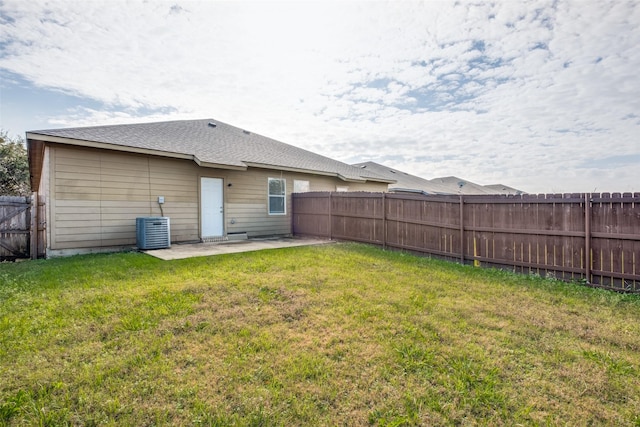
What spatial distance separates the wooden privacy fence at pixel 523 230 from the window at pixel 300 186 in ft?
11.6

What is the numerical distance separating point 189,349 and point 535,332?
362cm

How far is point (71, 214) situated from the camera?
23.7 feet

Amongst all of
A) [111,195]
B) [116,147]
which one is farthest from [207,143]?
[111,195]

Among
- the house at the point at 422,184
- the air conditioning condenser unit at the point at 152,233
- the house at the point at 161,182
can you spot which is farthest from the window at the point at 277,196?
the house at the point at 422,184

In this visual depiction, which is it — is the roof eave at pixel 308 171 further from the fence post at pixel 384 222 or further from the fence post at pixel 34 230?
the fence post at pixel 34 230

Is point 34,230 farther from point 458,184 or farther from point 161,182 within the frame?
point 458,184

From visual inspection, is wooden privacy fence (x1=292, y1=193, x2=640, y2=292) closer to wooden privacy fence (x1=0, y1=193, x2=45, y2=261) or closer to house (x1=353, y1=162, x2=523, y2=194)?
wooden privacy fence (x1=0, y1=193, x2=45, y2=261)

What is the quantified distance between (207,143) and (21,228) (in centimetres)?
533

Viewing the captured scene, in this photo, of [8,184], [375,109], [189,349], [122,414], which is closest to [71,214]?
[189,349]

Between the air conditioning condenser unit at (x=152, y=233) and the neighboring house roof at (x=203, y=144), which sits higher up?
the neighboring house roof at (x=203, y=144)

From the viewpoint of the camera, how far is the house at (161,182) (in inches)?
281

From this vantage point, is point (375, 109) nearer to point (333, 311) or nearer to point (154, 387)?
point (333, 311)

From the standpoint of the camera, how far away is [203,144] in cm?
1006

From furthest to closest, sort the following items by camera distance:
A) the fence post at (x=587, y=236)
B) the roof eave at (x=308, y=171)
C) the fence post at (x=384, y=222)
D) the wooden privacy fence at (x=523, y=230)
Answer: the roof eave at (x=308, y=171), the fence post at (x=384, y=222), the fence post at (x=587, y=236), the wooden privacy fence at (x=523, y=230)
